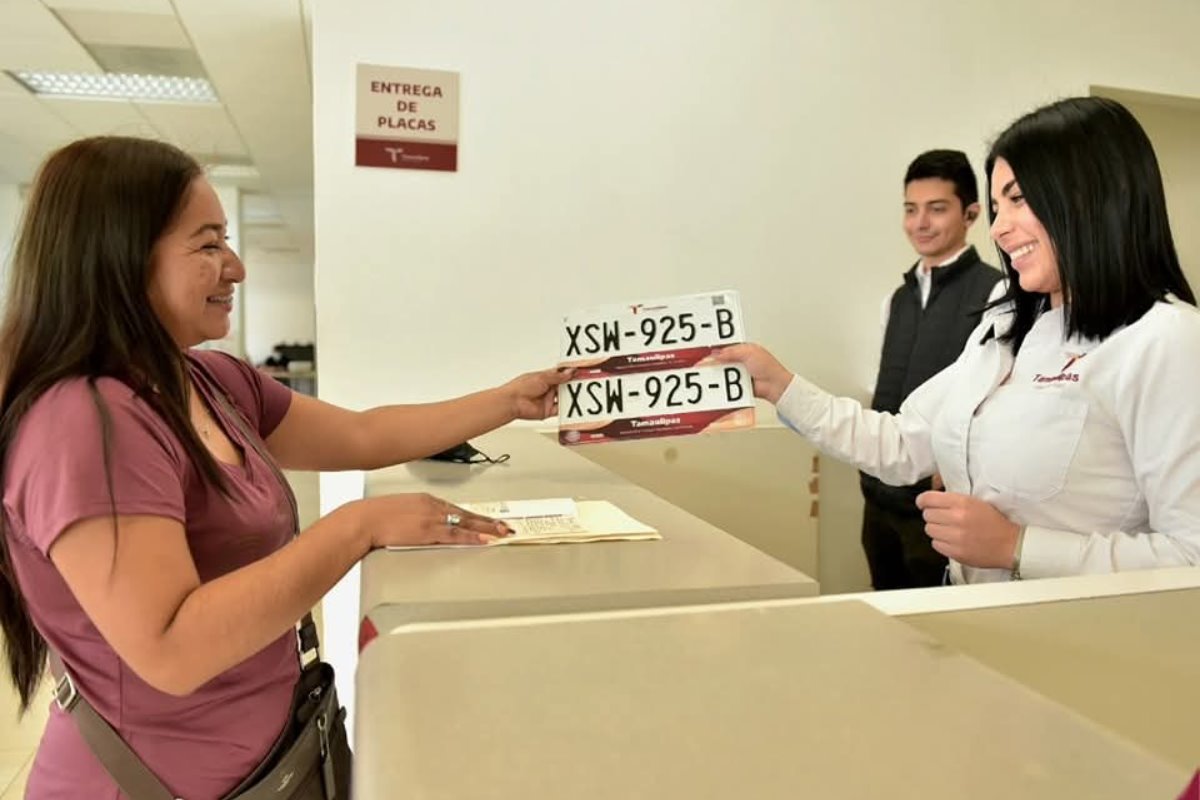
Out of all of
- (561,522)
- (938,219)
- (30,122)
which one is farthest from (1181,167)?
(30,122)

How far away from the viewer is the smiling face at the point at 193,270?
1.02 meters

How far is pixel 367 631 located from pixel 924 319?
2.22 meters

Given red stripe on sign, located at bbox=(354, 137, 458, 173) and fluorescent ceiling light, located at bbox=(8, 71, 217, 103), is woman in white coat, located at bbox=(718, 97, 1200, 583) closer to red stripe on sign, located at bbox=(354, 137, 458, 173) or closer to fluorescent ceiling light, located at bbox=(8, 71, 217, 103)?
red stripe on sign, located at bbox=(354, 137, 458, 173)

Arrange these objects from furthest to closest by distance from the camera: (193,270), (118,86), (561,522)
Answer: (118,86), (561,522), (193,270)

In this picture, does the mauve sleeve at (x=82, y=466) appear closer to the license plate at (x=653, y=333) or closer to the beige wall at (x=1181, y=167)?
the license plate at (x=653, y=333)

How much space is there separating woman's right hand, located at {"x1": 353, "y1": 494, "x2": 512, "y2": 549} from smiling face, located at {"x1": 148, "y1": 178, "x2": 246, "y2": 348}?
1.00 ft

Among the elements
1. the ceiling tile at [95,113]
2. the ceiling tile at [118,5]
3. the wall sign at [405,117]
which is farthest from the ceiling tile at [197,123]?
the wall sign at [405,117]

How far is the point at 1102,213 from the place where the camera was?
4.09 ft

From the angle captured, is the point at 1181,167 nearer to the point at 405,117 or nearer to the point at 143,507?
the point at 405,117

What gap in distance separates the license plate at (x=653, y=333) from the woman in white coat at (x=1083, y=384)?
44cm

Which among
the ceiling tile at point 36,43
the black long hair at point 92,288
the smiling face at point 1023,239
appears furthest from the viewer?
the ceiling tile at point 36,43

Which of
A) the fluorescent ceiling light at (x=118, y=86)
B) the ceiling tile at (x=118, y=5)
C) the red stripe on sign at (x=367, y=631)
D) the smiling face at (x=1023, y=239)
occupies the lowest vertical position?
the red stripe on sign at (x=367, y=631)

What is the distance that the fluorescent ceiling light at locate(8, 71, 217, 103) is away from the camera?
500 cm

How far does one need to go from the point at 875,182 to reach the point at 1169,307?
2156 mm
